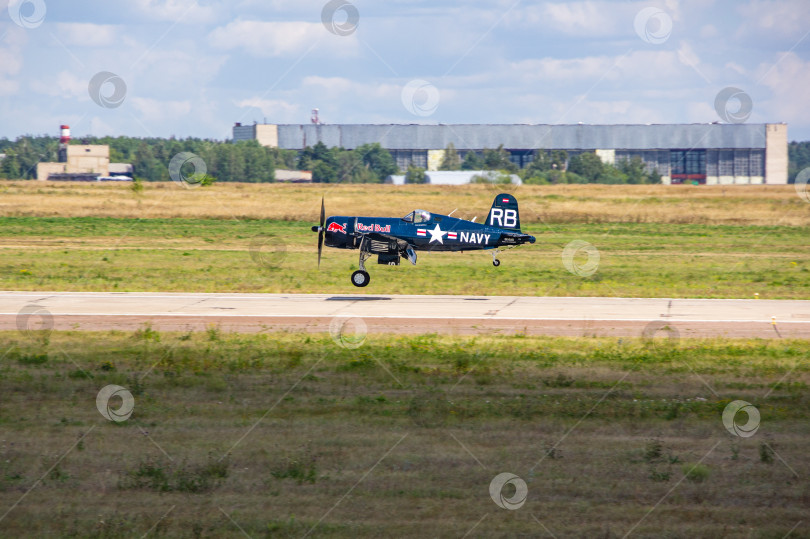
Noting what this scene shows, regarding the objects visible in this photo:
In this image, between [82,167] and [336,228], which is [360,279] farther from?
[82,167]

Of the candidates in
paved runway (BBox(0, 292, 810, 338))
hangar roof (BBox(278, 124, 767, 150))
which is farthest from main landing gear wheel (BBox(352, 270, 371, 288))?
hangar roof (BBox(278, 124, 767, 150))

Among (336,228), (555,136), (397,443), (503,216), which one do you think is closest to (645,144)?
(555,136)

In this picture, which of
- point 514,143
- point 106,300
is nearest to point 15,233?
point 106,300

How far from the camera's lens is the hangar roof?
17600 cm

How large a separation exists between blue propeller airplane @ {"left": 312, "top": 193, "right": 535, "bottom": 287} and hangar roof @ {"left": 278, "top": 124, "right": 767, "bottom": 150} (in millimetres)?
144471

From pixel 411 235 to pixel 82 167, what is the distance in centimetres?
15978

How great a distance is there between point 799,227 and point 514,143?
112974mm

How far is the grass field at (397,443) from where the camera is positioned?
1048 centimetres

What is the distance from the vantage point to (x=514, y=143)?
17512cm

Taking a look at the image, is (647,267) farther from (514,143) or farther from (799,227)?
(514,143)

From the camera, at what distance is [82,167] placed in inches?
6900

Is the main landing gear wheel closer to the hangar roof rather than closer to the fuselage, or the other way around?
the fuselage

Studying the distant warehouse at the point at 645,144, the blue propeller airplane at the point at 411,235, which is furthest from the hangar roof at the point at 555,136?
the blue propeller airplane at the point at 411,235

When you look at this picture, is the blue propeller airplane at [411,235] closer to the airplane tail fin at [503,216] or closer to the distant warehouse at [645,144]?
Result: the airplane tail fin at [503,216]
